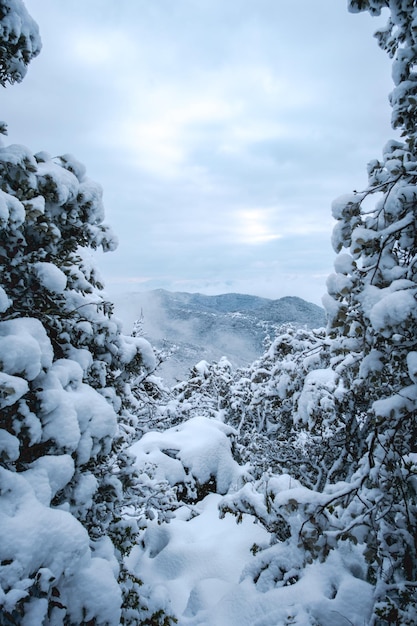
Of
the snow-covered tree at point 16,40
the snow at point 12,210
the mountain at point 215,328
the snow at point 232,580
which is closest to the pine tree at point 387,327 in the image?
the snow at point 232,580

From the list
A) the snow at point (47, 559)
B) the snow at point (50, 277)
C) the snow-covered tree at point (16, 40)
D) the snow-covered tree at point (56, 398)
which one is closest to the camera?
the snow at point (47, 559)

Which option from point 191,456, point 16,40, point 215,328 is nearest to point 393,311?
point 16,40

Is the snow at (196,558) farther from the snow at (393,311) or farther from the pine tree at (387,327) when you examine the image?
the snow at (393,311)

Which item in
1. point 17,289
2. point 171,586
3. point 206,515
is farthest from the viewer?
point 206,515

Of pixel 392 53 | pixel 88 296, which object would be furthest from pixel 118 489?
pixel 392 53

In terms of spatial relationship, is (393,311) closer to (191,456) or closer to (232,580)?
(232,580)

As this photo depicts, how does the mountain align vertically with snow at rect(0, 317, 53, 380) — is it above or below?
above

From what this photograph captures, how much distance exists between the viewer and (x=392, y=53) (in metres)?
4.56

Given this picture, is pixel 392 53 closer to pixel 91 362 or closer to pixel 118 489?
pixel 91 362

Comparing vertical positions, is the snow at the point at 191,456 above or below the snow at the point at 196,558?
above

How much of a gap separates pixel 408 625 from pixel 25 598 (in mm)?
2752

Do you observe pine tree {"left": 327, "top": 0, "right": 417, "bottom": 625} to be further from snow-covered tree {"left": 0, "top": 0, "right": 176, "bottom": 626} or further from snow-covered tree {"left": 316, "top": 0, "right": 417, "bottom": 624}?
snow-covered tree {"left": 0, "top": 0, "right": 176, "bottom": 626}

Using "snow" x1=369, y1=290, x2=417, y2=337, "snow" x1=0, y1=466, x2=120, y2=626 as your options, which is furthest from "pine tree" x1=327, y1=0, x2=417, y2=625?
"snow" x1=0, y1=466, x2=120, y2=626

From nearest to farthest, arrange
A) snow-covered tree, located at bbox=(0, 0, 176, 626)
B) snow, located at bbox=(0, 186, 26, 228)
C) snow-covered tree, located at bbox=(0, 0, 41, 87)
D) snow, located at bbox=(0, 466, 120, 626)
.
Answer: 1. snow, located at bbox=(0, 466, 120, 626)
2. snow-covered tree, located at bbox=(0, 0, 176, 626)
3. snow, located at bbox=(0, 186, 26, 228)
4. snow-covered tree, located at bbox=(0, 0, 41, 87)
